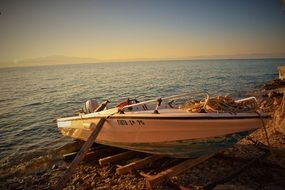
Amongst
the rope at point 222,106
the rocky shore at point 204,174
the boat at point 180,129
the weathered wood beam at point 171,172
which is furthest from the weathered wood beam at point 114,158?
the rope at point 222,106

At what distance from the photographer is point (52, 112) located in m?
20.5

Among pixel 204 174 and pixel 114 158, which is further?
pixel 114 158

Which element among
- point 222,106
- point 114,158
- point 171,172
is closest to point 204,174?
point 171,172

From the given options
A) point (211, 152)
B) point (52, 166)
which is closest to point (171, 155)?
point (211, 152)

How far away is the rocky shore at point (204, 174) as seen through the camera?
6285 millimetres

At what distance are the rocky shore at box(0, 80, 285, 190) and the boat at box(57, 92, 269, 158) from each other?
81 cm

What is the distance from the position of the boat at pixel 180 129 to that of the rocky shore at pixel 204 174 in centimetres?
81

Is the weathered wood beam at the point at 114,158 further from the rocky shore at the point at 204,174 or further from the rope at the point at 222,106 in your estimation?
the rope at the point at 222,106

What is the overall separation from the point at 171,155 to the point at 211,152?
119cm

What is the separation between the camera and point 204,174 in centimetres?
693

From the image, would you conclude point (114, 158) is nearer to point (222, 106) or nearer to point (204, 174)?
point (204, 174)

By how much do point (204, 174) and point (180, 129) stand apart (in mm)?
1673

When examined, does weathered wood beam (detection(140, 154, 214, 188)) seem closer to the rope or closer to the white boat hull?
the white boat hull

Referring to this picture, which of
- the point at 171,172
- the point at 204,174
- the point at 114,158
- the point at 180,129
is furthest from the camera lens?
the point at 114,158
